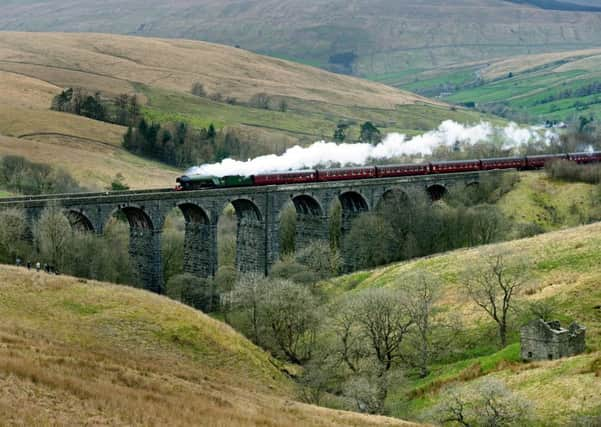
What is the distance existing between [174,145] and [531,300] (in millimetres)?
98613

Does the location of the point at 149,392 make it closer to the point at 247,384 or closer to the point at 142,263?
the point at 247,384

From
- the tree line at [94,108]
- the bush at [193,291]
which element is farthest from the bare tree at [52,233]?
the tree line at [94,108]

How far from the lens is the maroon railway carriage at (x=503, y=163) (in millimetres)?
103312

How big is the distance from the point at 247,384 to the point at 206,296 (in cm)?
3145

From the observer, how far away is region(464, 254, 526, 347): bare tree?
5059 cm

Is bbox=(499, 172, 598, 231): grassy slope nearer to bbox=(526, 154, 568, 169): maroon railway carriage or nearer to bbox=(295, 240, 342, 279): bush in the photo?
bbox=(526, 154, 568, 169): maroon railway carriage

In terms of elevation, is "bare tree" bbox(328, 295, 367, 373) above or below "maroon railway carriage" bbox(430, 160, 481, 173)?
below

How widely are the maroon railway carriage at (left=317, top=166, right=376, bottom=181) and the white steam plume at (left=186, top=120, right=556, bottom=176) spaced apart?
4.96 metres

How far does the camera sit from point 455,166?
328 ft

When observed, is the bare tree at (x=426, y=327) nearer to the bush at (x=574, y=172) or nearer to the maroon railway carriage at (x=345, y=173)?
the maroon railway carriage at (x=345, y=173)

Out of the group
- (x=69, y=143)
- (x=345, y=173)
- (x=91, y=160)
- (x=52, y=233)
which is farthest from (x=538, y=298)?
(x=69, y=143)

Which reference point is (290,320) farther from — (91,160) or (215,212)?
(91,160)

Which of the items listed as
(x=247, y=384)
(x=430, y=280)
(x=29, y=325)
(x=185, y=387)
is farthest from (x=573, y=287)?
(x=29, y=325)

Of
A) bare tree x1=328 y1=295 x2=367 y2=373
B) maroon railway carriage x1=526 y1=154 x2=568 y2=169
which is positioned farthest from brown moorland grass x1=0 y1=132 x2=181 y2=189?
bare tree x1=328 y1=295 x2=367 y2=373
